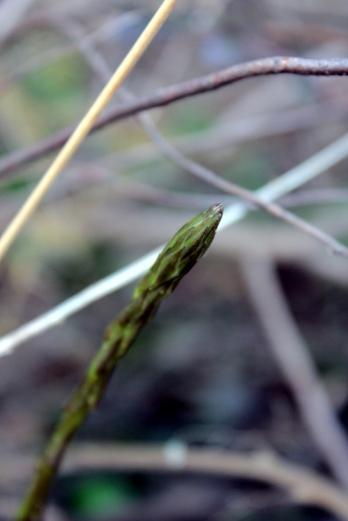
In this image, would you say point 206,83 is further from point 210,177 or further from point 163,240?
point 163,240

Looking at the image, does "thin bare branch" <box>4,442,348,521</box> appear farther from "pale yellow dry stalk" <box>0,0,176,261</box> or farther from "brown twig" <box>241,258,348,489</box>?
"pale yellow dry stalk" <box>0,0,176,261</box>

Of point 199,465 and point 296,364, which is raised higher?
point 296,364

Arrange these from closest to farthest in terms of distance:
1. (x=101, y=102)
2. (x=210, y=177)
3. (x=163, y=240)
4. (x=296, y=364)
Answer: (x=101, y=102), (x=210, y=177), (x=296, y=364), (x=163, y=240)

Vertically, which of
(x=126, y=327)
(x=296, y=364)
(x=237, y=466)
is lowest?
(x=126, y=327)

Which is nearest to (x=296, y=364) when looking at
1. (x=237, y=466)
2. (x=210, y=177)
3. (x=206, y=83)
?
(x=237, y=466)

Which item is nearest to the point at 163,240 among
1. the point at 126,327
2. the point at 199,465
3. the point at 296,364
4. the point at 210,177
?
the point at 296,364

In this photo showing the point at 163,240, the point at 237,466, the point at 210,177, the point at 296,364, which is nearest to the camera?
the point at 210,177

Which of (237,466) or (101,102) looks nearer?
(101,102)

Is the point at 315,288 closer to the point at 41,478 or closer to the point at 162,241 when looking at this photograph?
the point at 162,241
